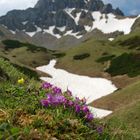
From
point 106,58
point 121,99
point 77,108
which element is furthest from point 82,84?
point 77,108

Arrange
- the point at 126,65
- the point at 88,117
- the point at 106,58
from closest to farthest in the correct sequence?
the point at 88,117 < the point at 126,65 < the point at 106,58

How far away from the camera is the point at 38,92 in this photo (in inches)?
429

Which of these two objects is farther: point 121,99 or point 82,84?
point 82,84

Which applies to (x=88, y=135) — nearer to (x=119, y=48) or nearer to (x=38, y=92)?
(x=38, y=92)

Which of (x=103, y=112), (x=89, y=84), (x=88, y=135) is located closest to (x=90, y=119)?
(x=88, y=135)

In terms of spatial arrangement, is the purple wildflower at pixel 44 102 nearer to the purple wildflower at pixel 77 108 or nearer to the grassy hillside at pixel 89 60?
the purple wildflower at pixel 77 108

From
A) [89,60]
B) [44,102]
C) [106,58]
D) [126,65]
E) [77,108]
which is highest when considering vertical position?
[106,58]

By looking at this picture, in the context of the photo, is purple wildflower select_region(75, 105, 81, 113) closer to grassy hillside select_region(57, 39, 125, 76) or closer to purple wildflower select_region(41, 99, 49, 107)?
purple wildflower select_region(41, 99, 49, 107)

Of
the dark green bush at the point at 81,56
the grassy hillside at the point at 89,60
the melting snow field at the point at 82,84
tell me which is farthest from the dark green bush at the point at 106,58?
the melting snow field at the point at 82,84

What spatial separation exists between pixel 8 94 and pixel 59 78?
463ft

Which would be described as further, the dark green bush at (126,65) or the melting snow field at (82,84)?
the dark green bush at (126,65)

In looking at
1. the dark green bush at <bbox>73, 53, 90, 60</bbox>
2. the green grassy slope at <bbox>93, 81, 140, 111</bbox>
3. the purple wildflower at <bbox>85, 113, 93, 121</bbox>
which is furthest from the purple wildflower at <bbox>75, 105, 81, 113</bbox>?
the dark green bush at <bbox>73, 53, 90, 60</bbox>

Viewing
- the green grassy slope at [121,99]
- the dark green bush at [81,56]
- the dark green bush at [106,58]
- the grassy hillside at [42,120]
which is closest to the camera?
the grassy hillside at [42,120]

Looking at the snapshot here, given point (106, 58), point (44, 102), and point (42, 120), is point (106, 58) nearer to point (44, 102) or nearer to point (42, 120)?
point (44, 102)
